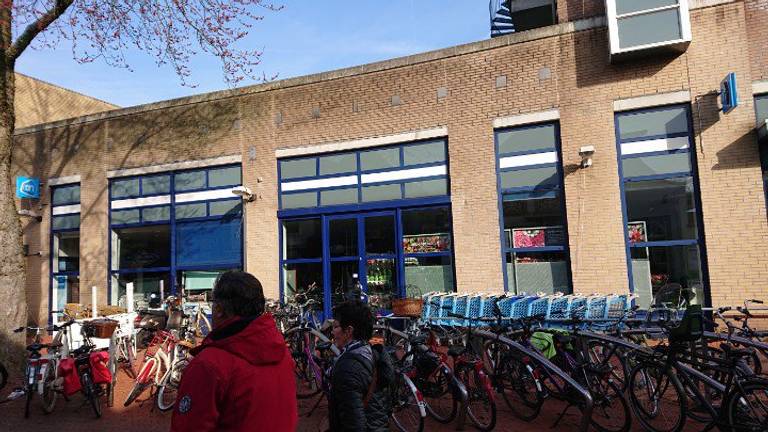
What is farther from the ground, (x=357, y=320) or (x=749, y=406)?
(x=357, y=320)

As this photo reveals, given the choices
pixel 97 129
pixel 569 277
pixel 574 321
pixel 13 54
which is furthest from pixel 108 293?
pixel 574 321

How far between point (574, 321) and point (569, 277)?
4656 millimetres

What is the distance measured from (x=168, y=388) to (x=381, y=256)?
19.6ft

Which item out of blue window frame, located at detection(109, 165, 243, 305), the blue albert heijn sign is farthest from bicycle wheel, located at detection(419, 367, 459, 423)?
the blue albert heijn sign

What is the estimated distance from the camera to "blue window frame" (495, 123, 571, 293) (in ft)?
33.6

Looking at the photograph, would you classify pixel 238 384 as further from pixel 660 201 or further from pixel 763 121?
pixel 763 121

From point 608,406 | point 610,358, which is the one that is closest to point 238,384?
point 608,406

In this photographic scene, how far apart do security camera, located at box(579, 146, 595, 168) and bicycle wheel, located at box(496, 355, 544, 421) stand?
557cm

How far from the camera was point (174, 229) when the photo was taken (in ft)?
44.0

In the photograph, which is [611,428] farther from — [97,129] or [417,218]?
[97,129]

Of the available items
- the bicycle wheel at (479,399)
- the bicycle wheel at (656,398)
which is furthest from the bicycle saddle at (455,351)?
the bicycle wheel at (656,398)

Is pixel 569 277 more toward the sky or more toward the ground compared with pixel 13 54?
more toward the ground

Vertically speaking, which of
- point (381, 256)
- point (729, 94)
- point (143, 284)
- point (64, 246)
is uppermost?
point (729, 94)

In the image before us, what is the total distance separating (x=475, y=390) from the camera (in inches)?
205
